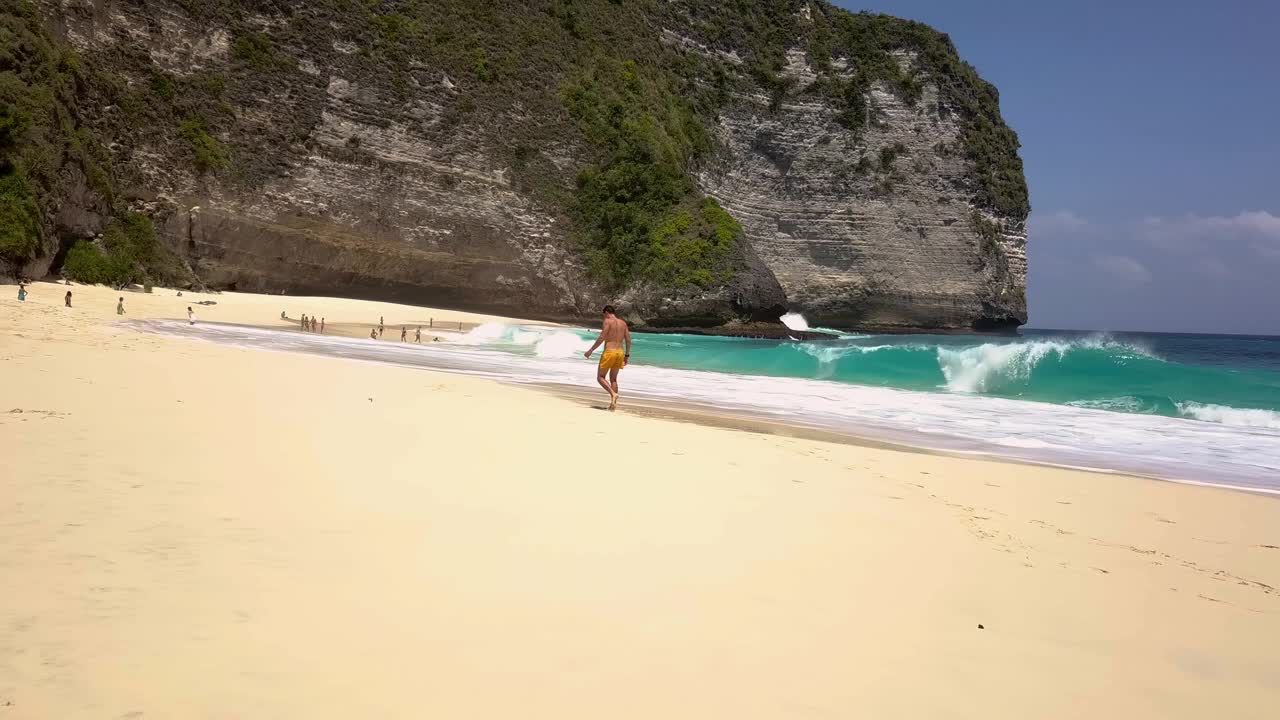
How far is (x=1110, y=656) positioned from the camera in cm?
293

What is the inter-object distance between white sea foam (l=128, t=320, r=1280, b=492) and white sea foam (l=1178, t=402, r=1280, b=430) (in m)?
0.02

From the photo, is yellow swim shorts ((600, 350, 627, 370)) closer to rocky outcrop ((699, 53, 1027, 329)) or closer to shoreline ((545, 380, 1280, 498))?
shoreline ((545, 380, 1280, 498))

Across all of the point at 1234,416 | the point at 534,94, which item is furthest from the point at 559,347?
the point at 534,94

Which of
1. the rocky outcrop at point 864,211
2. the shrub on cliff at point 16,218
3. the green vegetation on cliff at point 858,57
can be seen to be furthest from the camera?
the green vegetation on cliff at point 858,57

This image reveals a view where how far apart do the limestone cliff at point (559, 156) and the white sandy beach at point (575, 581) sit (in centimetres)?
2990

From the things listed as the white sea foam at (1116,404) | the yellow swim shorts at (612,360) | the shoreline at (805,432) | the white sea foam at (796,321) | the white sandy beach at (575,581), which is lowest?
the white sandy beach at (575,581)

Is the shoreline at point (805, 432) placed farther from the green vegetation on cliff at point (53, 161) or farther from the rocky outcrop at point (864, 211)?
the rocky outcrop at point (864, 211)

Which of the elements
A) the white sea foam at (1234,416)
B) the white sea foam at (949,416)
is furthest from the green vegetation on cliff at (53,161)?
the white sea foam at (1234,416)

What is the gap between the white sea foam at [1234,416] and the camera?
1320cm

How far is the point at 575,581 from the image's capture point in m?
3.24

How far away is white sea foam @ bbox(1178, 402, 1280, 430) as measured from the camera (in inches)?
520

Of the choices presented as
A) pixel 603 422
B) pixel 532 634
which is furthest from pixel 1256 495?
pixel 532 634

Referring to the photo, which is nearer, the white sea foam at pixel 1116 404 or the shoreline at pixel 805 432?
the shoreline at pixel 805 432

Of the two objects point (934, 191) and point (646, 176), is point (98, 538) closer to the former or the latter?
point (646, 176)
